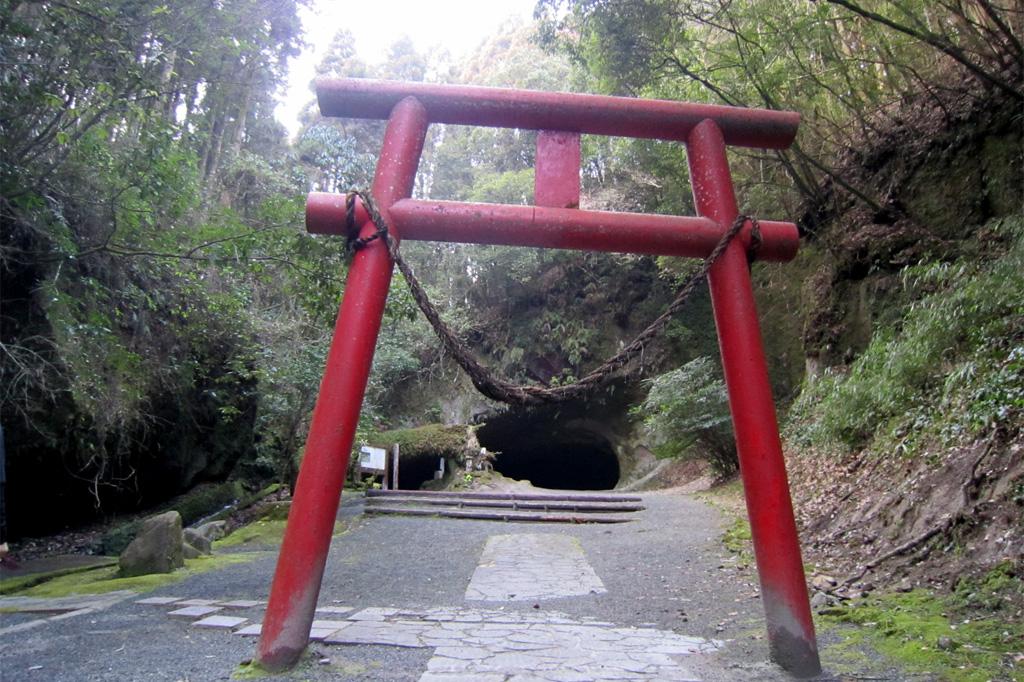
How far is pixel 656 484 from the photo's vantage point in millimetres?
17844

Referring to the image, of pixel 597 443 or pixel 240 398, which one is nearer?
pixel 240 398

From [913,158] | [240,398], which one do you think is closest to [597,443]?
[240,398]

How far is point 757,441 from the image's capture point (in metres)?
3.30

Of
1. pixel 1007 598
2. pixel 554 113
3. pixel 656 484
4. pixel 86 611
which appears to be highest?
pixel 554 113

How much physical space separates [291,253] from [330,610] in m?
3.34

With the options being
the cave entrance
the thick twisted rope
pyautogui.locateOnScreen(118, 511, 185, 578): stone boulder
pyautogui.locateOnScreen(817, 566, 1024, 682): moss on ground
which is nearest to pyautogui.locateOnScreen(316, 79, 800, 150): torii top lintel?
the thick twisted rope

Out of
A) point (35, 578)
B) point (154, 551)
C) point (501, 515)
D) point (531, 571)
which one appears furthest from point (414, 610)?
point (501, 515)

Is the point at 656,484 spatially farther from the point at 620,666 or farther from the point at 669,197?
the point at 620,666

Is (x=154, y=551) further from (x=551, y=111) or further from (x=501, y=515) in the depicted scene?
(x=501, y=515)

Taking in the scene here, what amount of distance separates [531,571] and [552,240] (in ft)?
13.8

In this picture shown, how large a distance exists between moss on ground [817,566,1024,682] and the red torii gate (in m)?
0.60

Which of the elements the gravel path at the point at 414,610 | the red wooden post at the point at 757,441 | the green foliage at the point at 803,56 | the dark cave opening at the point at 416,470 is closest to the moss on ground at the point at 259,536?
the gravel path at the point at 414,610

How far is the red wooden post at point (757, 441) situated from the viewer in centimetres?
311

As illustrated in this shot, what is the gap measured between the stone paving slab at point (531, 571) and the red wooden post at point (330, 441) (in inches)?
103
